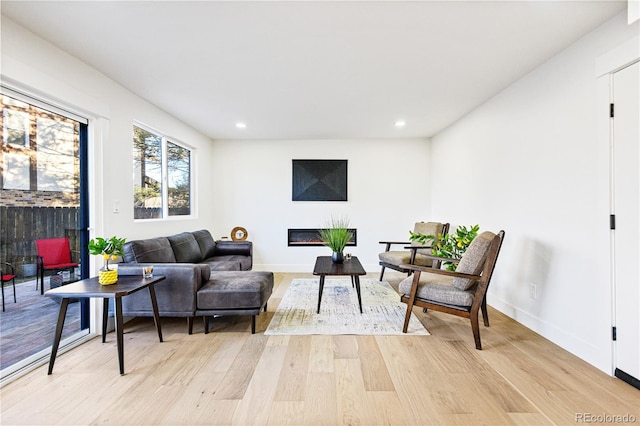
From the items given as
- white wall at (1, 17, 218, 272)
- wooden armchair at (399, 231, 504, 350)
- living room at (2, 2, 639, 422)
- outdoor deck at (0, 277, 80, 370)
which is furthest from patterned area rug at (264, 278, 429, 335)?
white wall at (1, 17, 218, 272)

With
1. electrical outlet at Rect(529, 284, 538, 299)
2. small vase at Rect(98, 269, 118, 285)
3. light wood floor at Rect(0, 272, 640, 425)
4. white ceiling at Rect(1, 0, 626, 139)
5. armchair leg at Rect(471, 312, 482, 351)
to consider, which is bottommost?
light wood floor at Rect(0, 272, 640, 425)

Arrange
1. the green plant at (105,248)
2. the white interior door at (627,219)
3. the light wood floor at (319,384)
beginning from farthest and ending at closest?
the green plant at (105,248), the white interior door at (627,219), the light wood floor at (319,384)

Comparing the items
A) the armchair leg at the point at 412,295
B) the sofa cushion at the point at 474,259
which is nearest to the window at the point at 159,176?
the armchair leg at the point at 412,295

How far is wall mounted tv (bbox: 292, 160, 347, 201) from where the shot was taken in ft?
17.1

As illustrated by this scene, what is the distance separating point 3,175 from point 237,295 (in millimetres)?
1881

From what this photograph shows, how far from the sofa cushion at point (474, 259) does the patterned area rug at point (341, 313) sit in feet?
1.92

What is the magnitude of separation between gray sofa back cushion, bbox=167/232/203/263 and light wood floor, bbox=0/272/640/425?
41.6 inches

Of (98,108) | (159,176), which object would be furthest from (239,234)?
(98,108)

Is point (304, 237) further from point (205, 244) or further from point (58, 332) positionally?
point (58, 332)

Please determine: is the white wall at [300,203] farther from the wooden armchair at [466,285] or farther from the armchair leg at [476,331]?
the armchair leg at [476,331]

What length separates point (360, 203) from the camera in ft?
17.2

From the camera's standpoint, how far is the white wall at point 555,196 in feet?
6.68

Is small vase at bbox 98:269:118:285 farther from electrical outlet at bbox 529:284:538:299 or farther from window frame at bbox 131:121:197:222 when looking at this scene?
electrical outlet at bbox 529:284:538:299

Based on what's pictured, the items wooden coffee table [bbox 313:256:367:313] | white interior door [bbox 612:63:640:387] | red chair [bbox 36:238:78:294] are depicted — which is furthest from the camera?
wooden coffee table [bbox 313:256:367:313]
